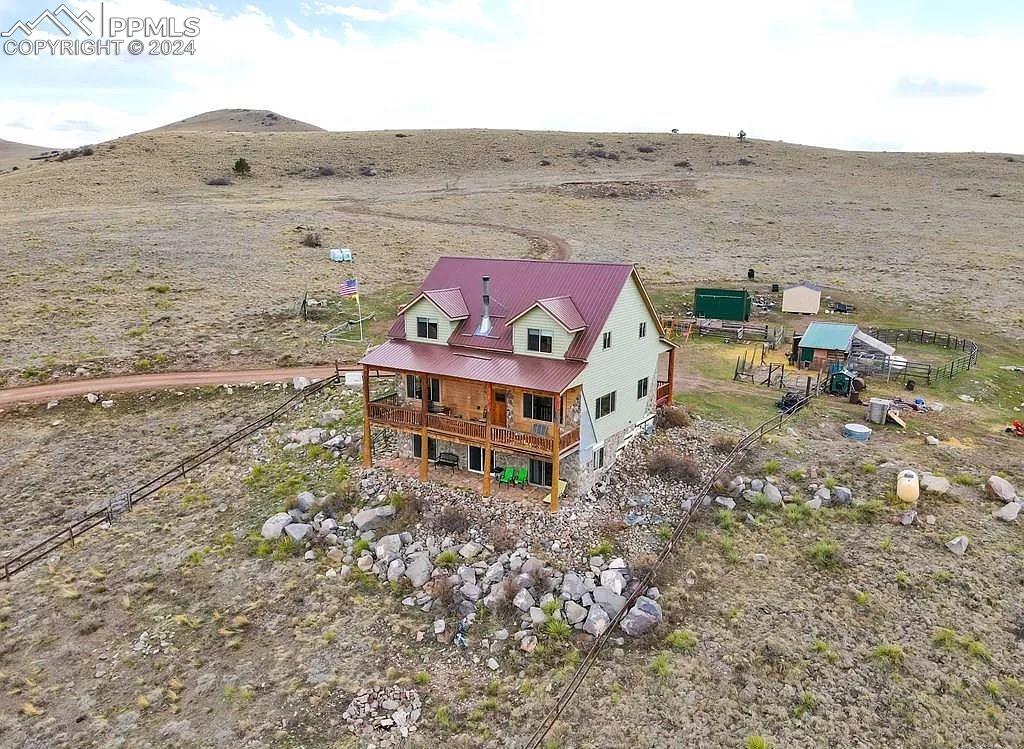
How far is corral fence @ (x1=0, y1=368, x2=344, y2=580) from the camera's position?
24500mm

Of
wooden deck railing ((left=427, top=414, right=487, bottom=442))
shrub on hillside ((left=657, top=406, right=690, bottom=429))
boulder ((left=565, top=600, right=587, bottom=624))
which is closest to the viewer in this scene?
boulder ((left=565, top=600, right=587, bottom=624))

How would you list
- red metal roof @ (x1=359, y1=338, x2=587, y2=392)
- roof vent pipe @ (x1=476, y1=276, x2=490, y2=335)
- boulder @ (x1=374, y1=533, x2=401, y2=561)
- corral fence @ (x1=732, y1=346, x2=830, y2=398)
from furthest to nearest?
corral fence @ (x1=732, y1=346, x2=830, y2=398)
roof vent pipe @ (x1=476, y1=276, x2=490, y2=335)
red metal roof @ (x1=359, y1=338, x2=587, y2=392)
boulder @ (x1=374, y1=533, x2=401, y2=561)

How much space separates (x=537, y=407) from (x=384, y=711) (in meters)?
12.4

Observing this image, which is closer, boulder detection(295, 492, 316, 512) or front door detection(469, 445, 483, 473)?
boulder detection(295, 492, 316, 512)

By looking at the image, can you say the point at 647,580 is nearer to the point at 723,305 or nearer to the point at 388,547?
the point at 388,547

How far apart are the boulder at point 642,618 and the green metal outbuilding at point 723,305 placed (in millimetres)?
35731

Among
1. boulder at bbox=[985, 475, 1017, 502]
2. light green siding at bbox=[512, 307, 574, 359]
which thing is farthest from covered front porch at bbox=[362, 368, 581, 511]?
boulder at bbox=[985, 475, 1017, 502]

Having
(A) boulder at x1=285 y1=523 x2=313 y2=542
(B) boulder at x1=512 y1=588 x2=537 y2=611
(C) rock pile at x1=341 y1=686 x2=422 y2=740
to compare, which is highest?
(A) boulder at x1=285 y1=523 x2=313 y2=542

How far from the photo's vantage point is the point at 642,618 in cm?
1992

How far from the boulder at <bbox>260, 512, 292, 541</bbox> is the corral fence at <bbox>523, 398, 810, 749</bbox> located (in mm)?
12735

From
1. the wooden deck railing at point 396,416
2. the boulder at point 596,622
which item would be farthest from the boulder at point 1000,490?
the wooden deck railing at point 396,416

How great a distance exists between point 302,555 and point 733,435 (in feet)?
66.0

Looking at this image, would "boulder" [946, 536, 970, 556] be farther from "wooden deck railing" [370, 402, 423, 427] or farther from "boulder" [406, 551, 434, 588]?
"wooden deck railing" [370, 402, 423, 427]

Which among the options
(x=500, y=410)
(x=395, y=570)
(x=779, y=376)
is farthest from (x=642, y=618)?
(x=779, y=376)
